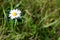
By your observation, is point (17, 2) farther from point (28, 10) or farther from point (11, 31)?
point (11, 31)

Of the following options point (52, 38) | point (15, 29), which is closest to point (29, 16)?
point (15, 29)

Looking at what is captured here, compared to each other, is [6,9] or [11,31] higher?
[6,9]

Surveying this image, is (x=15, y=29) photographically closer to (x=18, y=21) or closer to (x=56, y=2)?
(x=18, y=21)

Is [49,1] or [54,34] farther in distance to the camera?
[49,1]

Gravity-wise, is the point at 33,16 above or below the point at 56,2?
below

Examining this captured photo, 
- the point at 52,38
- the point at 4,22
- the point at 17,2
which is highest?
the point at 17,2

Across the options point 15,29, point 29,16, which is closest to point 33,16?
point 29,16
